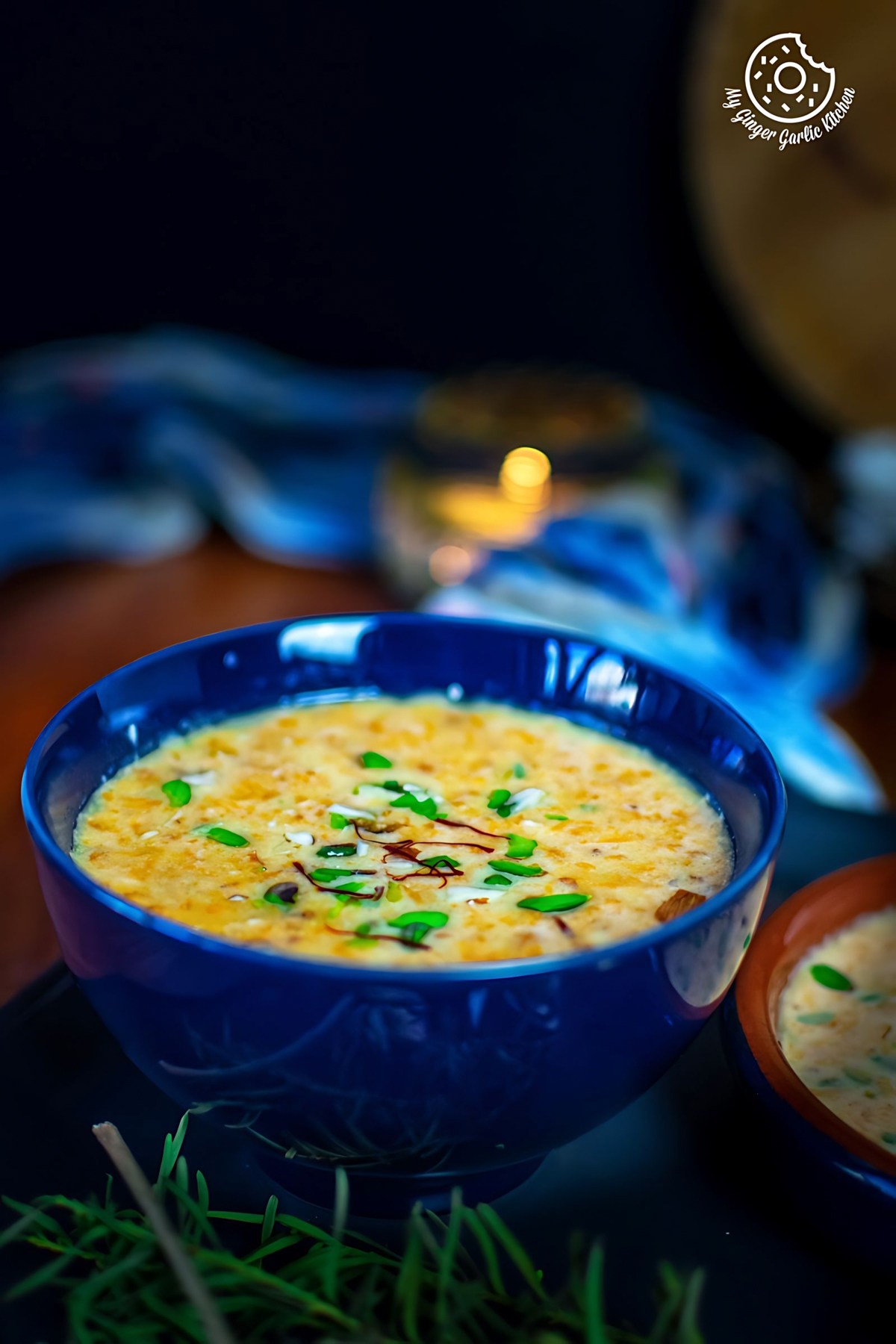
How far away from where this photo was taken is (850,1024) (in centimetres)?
110

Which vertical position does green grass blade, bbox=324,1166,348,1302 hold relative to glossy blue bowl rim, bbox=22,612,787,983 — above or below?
below

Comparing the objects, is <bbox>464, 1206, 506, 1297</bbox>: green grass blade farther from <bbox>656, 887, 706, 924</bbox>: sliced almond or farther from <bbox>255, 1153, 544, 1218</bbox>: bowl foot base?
<bbox>656, 887, 706, 924</bbox>: sliced almond

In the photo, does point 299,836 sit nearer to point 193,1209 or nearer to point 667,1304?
point 193,1209

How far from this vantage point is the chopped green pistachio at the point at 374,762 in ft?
3.92

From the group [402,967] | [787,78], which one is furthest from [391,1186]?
[787,78]

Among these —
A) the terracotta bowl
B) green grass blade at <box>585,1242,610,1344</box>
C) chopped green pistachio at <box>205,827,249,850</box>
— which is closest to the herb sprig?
green grass blade at <box>585,1242,610,1344</box>

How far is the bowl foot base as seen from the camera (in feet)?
3.11

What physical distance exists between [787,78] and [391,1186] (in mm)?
2059

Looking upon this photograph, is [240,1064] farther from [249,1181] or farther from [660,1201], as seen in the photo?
[660,1201]

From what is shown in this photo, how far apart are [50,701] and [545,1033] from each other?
4.46ft

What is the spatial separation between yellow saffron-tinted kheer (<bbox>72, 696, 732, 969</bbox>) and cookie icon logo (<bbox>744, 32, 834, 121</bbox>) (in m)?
1.54

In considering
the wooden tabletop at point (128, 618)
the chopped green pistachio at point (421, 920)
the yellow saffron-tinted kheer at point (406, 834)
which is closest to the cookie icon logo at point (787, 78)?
the wooden tabletop at point (128, 618)

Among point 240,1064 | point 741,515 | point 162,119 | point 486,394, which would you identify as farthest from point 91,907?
point 162,119

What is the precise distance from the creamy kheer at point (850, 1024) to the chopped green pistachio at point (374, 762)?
392 mm
